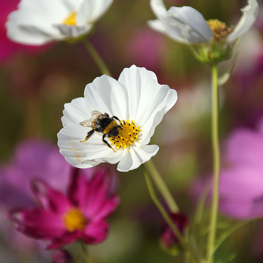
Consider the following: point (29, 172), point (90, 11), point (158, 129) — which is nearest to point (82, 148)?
point (90, 11)

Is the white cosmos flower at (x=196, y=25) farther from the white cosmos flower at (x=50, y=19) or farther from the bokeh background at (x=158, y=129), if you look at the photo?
the bokeh background at (x=158, y=129)

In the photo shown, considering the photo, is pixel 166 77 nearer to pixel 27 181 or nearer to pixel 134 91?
pixel 27 181

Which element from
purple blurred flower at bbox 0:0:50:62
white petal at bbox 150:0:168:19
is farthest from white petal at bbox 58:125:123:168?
purple blurred flower at bbox 0:0:50:62

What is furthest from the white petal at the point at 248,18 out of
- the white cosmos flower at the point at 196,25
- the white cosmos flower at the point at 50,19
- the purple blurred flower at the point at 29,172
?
the purple blurred flower at the point at 29,172

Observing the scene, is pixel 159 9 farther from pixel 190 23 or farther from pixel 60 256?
pixel 60 256

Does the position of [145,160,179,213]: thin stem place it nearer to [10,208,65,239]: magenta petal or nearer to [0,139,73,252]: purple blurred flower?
[10,208,65,239]: magenta petal

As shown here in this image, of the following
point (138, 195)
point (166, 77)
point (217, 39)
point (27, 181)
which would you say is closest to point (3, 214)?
point (27, 181)

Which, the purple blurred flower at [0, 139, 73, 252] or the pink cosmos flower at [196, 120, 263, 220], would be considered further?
the purple blurred flower at [0, 139, 73, 252]
